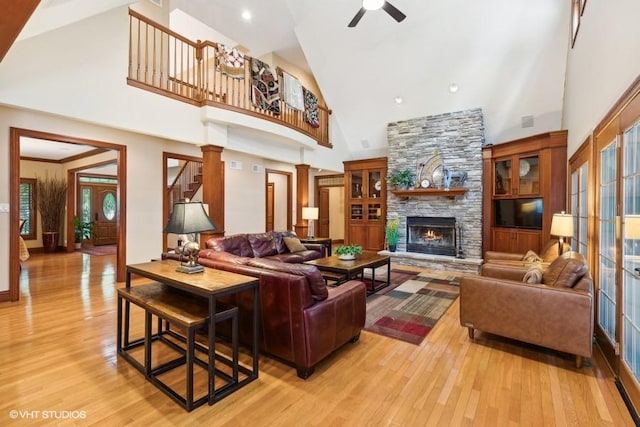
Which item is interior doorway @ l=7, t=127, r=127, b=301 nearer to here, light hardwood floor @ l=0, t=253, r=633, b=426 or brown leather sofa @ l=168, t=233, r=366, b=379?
light hardwood floor @ l=0, t=253, r=633, b=426

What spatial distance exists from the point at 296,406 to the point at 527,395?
1618mm

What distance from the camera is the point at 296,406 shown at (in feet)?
6.49

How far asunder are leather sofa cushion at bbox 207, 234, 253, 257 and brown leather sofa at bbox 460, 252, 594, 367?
11.1 ft

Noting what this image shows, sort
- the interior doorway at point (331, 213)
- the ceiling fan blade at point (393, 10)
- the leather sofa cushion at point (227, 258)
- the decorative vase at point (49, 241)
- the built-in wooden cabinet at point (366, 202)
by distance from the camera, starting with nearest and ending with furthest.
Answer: the leather sofa cushion at point (227, 258) < the ceiling fan blade at point (393, 10) < the built-in wooden cabinet at point (366, 202) < the decorative vase at point (49, 241) < the interior doorway at point (331, 213)

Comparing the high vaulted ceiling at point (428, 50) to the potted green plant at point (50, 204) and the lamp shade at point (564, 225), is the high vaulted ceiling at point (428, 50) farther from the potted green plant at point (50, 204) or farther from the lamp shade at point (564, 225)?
the potted green plant at point (50, 204)

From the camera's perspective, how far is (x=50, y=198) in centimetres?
832

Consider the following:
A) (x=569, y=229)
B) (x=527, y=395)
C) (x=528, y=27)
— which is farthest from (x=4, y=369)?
(x=528, y=27)

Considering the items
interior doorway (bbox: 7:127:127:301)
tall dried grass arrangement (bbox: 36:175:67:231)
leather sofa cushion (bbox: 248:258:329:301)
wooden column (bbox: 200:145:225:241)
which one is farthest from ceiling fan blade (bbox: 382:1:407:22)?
tall dried grass arrangement (bbox: 36:175:67:231)

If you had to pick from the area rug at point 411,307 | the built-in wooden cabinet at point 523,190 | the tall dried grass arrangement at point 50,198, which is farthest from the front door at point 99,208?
the built-in wooden cabinet at point 523,190

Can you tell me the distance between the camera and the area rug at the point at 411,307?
10.6 ft

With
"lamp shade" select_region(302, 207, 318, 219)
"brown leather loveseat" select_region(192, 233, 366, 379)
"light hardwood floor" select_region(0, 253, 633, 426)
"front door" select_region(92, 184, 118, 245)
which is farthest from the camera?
"front door" select_region(92, 184, 118, 245)

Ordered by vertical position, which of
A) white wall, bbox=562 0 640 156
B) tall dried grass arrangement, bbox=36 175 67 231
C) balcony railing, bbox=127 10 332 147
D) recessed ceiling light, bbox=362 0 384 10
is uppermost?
recessed ceiling light, bbox=362 0 384 10

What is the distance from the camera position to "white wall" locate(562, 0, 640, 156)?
6.68ft

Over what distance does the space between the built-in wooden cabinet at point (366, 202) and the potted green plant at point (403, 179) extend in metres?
0.72
